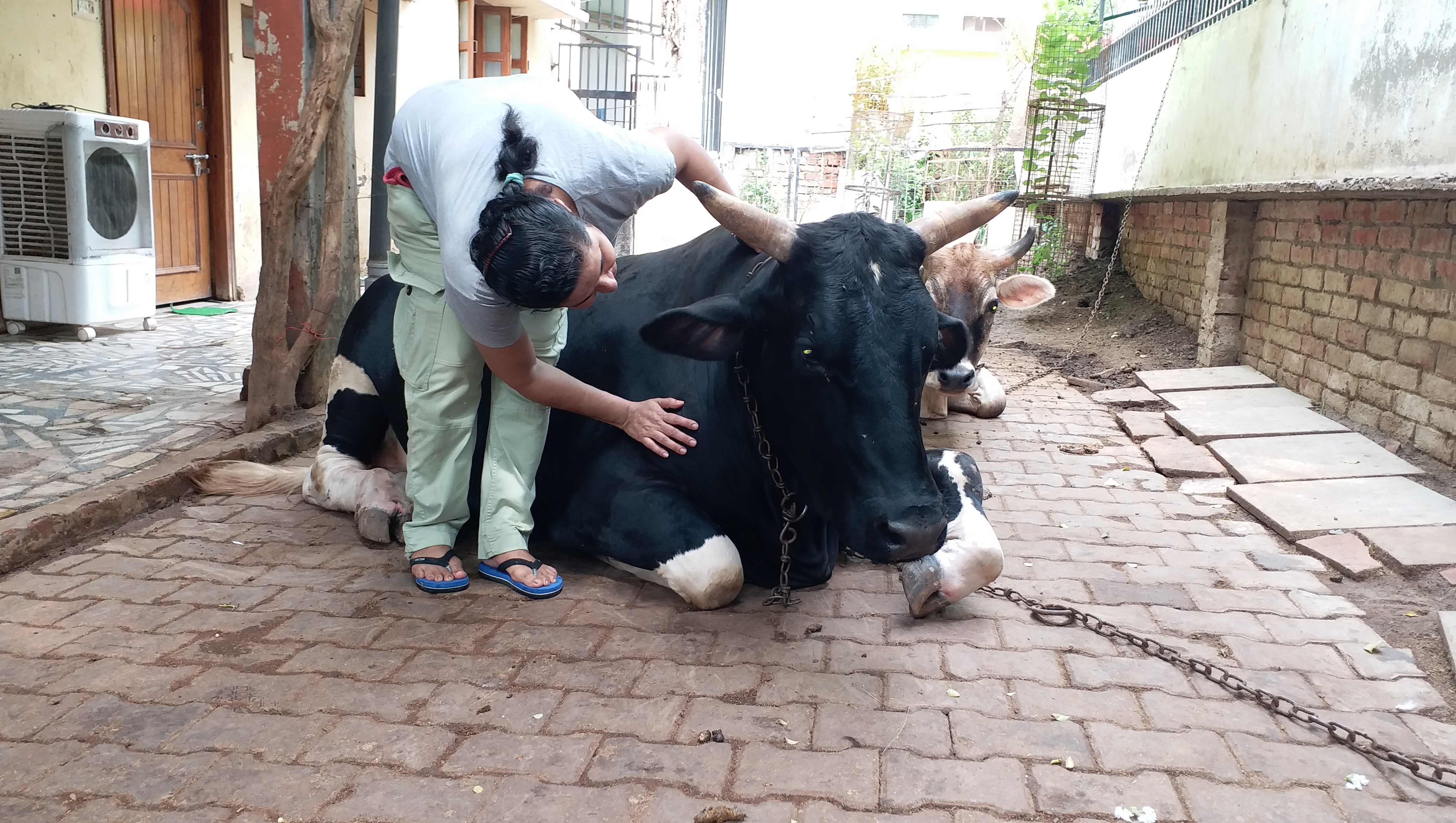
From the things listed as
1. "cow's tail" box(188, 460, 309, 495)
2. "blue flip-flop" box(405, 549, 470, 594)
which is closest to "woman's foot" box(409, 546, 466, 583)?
"blue flip-flop" box(405, 549, 470, 594)

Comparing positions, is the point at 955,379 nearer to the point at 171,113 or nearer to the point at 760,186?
the point at 171,113

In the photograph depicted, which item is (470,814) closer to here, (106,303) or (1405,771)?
(1405,771)

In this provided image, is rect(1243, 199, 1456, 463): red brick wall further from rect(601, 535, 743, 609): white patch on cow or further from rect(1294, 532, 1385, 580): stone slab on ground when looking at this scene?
rect(601, 535, 743, 609): white patch on cow

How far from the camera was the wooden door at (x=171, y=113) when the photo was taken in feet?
26.1

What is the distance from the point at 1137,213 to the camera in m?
10.5

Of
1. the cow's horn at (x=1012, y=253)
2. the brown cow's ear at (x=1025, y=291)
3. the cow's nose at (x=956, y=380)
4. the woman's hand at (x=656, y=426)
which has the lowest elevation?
the cow's nose at (x=956, y=380)

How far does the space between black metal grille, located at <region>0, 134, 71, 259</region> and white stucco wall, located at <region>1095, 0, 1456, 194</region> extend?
26.1 feet

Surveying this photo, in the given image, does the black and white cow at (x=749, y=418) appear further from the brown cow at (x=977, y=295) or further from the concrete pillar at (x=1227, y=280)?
the concrete pillar at (x=1227, y=280)

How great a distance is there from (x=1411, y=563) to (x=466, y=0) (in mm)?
12176

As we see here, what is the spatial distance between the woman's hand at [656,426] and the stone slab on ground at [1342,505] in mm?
2502

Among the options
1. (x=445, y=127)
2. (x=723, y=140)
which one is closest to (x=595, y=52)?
(x=723, y=140)

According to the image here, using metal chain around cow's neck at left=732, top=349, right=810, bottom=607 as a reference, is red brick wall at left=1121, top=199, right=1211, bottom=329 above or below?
above

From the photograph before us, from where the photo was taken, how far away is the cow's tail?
420 centimetres

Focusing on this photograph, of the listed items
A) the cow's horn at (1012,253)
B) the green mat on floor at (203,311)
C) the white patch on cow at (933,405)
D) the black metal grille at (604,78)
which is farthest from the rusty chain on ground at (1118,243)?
the black metal grille at (604,78)
